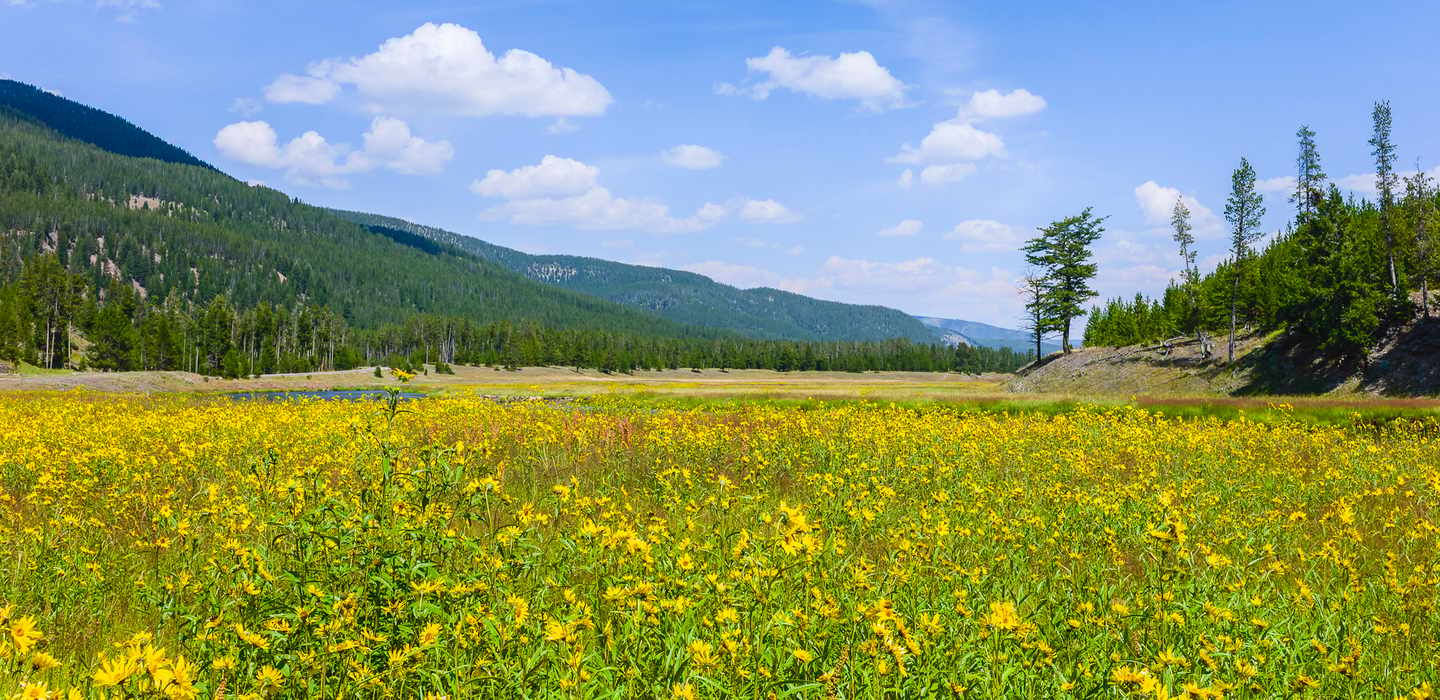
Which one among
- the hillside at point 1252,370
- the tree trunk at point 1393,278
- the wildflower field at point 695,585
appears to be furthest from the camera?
the tree trunk at point 1393,278

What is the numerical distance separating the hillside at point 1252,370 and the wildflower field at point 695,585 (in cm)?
3013

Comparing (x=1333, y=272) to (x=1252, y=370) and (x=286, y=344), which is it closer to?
(x=1252, y=370)

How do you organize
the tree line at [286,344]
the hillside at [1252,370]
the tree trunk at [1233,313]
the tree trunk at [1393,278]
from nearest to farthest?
the hillside at [1252,370] → the tree trunk at [1393,278] → the tree trunk at [1233,313] → the tree line at [286,344]

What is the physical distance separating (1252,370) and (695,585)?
54.1m

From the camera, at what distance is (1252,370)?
44688 millimetres

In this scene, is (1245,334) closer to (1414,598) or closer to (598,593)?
(1414,598)

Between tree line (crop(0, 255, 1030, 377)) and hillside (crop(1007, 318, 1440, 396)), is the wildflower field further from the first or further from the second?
tree line (crop(0, 255, 1030, 377))

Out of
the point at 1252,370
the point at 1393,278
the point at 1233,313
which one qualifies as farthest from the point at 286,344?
the point at 1393,278

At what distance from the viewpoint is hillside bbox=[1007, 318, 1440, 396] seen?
36.4 meters

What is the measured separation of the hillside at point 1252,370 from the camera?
1433 inches

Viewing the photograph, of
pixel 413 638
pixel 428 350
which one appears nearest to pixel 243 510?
pixel 413 638

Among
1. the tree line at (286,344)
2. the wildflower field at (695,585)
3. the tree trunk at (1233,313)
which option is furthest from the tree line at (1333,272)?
the tree line at (286,344)

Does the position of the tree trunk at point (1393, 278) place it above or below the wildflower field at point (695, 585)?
above

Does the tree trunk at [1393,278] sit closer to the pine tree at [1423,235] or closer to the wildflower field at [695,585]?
the pine tree at [1423,235]
